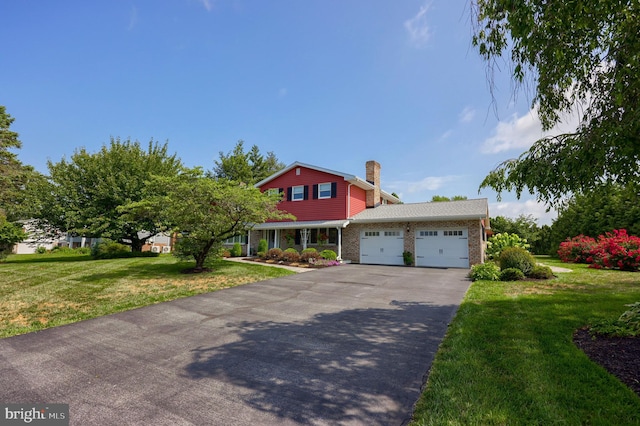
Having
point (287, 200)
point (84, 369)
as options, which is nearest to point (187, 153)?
point (287, 200)

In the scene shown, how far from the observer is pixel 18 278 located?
12.1 metres

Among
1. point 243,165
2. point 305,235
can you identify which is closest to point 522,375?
point 305,235

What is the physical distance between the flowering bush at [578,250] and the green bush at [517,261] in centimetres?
926

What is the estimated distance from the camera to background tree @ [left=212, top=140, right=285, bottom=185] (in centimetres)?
3997

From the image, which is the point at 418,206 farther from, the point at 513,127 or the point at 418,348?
the point at 418,348

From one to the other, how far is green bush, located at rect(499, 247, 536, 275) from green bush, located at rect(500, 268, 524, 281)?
575mm

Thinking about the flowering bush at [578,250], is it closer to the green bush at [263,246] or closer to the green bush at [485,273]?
the green bush at [485,273]

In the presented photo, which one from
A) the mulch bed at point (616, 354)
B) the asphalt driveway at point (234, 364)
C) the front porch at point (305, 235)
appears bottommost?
the asphalt driveway at point (234, 364)

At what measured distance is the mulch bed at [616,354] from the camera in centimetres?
348

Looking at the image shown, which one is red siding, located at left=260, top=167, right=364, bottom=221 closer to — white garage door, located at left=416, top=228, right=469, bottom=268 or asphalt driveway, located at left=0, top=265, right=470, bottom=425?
white garage door, located at left=416, top=228, right=469, bottom=268

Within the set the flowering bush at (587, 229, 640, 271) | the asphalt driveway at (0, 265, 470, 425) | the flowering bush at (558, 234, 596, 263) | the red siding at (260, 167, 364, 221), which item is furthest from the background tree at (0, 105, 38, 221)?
the flowering bush at (558, 234, 596, 263)

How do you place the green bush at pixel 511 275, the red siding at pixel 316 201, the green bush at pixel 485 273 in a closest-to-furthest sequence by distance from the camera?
the green bush at pixel 511 275
the green bush at pixel 485 273
the red siding at pixel 316 201

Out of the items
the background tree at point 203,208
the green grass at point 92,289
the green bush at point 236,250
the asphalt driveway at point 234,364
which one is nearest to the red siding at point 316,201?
the green bush at point 236,250

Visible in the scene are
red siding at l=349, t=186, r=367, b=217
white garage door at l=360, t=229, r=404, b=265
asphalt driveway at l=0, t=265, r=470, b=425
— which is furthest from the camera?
red siding at l=349, t=186, r=367, b=217
